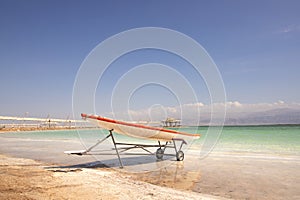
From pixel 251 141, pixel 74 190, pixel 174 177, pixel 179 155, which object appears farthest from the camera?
pixel 251 141

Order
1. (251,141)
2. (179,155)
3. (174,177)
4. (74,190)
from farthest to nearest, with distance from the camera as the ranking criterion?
1. (251,141)
2. (179,155)
3. (174,177)
4. (74,190)

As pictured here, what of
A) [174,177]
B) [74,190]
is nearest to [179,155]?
[174,177]

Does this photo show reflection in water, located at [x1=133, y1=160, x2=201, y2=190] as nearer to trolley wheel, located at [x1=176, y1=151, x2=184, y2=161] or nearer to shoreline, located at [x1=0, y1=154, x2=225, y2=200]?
shoreline, located at [x1=0, y1=154, x2=225, y2=200]

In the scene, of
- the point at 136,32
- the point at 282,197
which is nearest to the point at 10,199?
the point at 282,197

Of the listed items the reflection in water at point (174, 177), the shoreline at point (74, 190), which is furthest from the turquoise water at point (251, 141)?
the shoreline at point (74, 190)

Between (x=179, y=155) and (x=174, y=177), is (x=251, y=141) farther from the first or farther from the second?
(x=174, y=177)

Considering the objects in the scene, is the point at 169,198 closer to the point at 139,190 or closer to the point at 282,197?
the point at 139,190

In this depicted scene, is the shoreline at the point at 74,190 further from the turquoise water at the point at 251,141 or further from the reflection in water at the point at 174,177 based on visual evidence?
the turquoise water at the point at 251,141

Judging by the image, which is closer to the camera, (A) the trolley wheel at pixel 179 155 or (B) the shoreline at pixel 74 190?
(B) the shoreline at pixel 74 190

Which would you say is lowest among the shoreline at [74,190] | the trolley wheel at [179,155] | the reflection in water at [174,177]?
the reflection in water at [174,177]

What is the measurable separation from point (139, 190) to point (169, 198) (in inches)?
26.5

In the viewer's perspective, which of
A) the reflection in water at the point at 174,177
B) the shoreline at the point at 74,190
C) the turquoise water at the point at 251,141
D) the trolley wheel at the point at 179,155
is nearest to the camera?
the shoreline at the point at 74,190

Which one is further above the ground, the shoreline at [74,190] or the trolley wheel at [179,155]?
the trolley wheel at [179,155]

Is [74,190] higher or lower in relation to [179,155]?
lower
